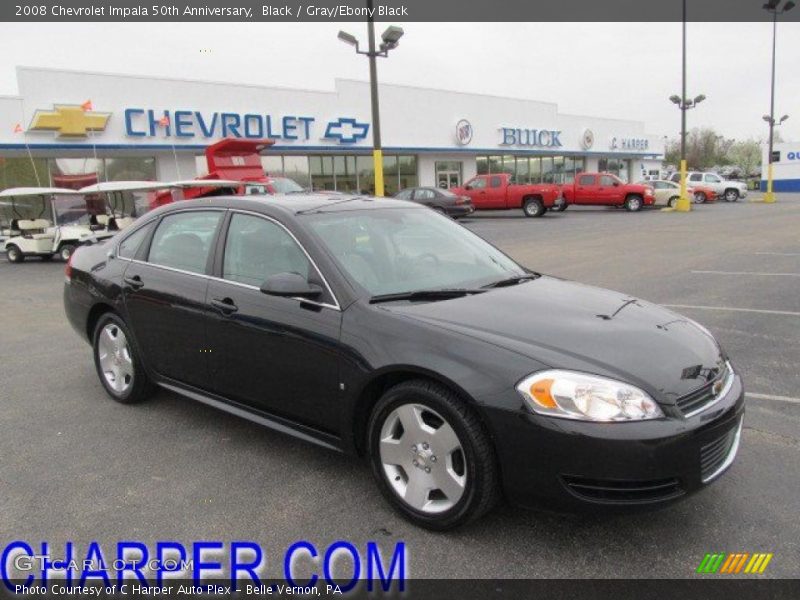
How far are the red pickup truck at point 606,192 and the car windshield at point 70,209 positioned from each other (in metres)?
20.3

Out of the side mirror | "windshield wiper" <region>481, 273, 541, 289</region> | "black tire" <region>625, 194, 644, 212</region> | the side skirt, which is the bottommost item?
the side skirt

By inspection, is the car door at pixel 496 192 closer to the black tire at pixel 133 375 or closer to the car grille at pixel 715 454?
the black tire at pixel 133 375

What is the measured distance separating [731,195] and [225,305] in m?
39.3

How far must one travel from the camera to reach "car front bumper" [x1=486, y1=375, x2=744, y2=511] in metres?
2.60

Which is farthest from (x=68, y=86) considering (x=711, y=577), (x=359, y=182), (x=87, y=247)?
(x=711, y=577)

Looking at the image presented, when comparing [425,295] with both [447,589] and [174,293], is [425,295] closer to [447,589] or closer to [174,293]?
[447,589]

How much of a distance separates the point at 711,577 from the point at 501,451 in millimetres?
979

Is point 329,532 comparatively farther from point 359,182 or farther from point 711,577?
point 359,182

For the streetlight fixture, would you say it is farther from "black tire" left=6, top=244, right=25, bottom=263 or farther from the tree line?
the tree line

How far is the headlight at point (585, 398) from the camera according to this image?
264 cm

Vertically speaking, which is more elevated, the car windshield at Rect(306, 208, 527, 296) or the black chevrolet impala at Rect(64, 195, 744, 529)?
the car windshield at Rect(306, 208, 527, 296)

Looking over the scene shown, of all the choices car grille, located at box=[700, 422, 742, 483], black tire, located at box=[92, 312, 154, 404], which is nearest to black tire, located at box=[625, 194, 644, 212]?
black tire, located at box=[92, 312, 154, 404]

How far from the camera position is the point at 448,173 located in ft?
113

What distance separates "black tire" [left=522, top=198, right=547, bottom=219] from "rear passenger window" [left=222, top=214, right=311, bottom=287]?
24.0 m
